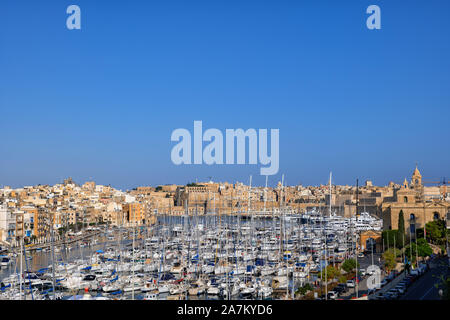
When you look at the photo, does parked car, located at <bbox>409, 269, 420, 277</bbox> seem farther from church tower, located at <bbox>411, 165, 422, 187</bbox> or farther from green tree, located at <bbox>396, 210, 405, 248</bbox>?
church tower, located at <bbox>411, 165, 422, 187</bbox>

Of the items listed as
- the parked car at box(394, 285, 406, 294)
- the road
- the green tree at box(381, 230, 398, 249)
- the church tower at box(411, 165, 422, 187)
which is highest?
the church tower at box(411, 165, 422, 187)

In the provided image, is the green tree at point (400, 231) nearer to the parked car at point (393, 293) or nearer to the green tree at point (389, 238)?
the green tree at point (389, 238)

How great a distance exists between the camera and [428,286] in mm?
6832

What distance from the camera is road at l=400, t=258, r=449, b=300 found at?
6066 mm

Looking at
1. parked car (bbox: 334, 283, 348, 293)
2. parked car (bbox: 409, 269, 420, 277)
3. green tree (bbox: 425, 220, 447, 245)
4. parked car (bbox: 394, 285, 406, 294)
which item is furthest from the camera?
green tree (bbox: 425, 220, 447, 245)

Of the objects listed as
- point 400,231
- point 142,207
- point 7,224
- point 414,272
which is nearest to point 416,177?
point 400,231

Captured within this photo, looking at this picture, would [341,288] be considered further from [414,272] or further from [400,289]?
[400,289]

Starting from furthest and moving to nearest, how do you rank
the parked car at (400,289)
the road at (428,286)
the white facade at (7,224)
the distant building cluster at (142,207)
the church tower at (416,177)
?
the church tower at (416,177) < the white facade at (7,224) < the distant building cluster at (142,207) < the parked car at (400,289) < the road at (428,286)

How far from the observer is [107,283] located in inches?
362

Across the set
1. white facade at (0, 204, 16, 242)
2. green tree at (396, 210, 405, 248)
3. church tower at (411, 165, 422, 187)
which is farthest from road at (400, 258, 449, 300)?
church tower at (411, 165, 422, 187)

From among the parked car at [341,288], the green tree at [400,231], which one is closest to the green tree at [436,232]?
the green tree at [400,231]

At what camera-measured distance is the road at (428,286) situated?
6066 millimetres

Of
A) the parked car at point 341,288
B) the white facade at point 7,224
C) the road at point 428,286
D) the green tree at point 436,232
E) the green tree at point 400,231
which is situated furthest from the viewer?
the white facade at point 7,224
